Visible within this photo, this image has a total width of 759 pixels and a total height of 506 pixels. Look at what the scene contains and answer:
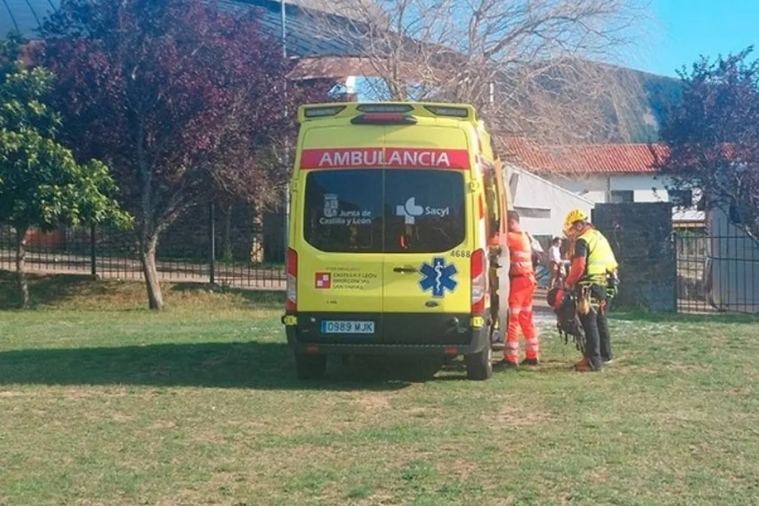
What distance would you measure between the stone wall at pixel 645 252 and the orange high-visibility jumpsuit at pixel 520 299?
8.58 meters

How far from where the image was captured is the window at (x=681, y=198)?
22.8 metres

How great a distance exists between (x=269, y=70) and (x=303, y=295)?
11.1 m

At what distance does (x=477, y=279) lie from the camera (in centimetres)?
1064

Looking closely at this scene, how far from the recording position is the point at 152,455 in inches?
311

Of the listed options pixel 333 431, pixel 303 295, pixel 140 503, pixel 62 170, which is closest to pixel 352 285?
pixel 303 295

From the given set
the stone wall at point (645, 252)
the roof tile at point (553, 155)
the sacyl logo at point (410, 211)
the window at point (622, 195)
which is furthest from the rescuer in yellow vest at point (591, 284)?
the window at point (622, 195)

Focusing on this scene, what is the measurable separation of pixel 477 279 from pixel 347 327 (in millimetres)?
1315

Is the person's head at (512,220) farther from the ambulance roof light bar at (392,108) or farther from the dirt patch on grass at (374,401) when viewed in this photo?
the dirt patch on grass at (374,401)

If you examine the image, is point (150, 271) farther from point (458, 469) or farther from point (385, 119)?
point (458, 469)

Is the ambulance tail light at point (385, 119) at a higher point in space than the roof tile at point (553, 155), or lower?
lower

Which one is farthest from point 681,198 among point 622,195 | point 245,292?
point 622,195

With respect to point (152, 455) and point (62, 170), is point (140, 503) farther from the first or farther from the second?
point (62, 170)

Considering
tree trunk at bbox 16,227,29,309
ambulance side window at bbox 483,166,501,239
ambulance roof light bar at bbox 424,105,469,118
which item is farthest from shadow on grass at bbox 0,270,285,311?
ambulance roof light bar at bbox 424,105,469,118

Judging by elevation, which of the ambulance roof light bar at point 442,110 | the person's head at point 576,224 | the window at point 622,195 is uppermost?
the window at point 622,195
